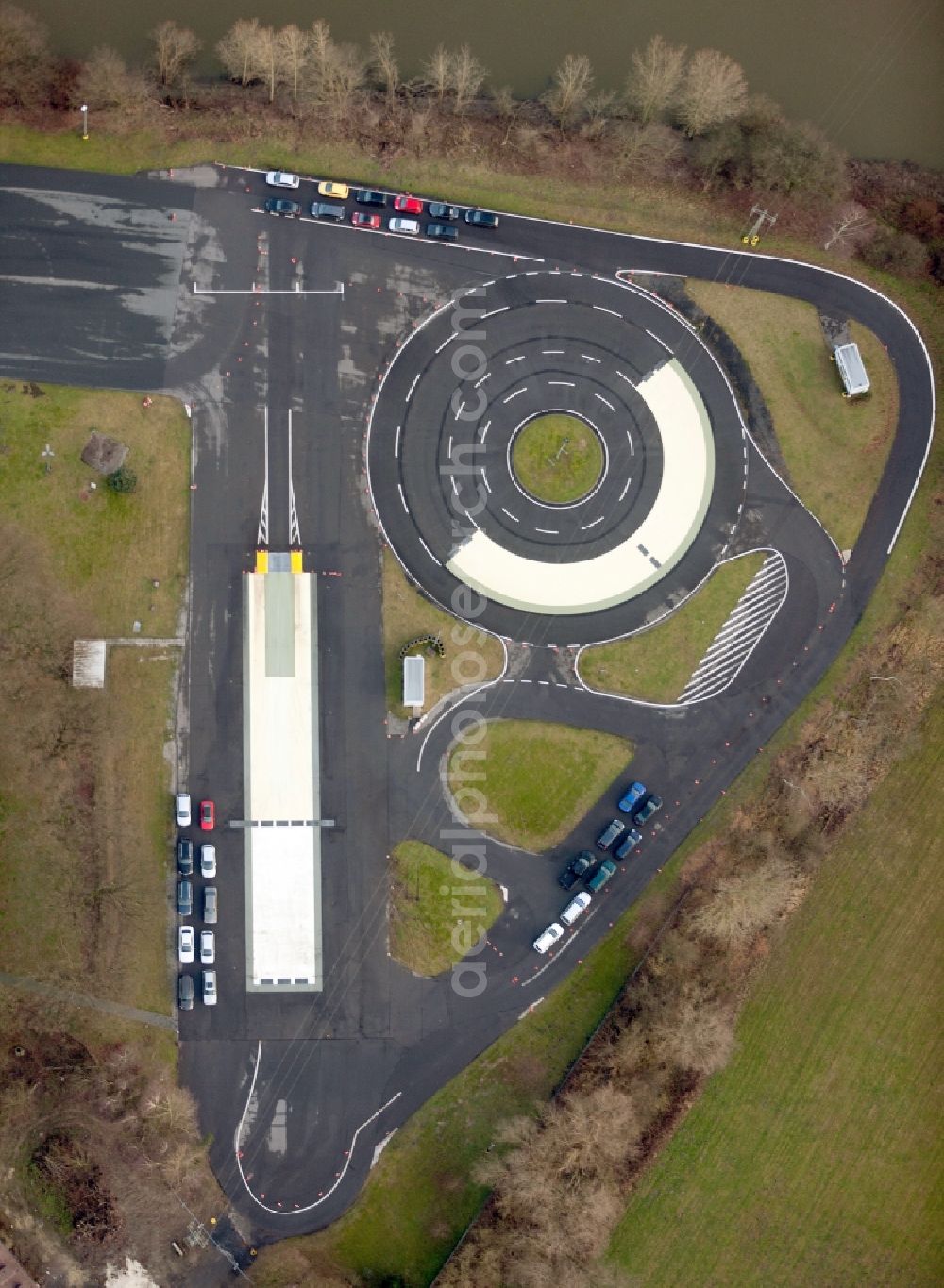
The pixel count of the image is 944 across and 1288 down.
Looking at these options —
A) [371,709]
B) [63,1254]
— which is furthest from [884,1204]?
[63,1254]

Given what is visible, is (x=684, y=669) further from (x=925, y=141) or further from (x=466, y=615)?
(x=925, y=141)

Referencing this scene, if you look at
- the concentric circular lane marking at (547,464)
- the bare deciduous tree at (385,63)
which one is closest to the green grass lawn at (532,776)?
the concentric circular lane marking at (547,464)

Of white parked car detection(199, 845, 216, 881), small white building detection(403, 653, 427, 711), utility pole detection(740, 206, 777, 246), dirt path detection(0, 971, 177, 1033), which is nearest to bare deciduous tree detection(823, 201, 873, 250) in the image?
utility pole detection(740, 206, 777, 246)

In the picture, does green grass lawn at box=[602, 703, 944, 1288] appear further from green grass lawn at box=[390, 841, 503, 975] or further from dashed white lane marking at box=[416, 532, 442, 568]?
dashed white lane marking at box=[416, 532, 442, 568]

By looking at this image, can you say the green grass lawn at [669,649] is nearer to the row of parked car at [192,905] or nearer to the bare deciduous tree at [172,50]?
the row of parked car at [192,905]

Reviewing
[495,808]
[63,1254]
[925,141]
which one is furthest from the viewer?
→ [925,141]

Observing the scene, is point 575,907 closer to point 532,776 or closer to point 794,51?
point 532,776
